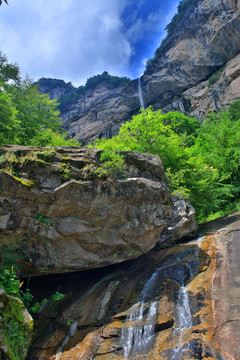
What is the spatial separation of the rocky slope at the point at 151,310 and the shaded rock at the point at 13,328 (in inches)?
46.3

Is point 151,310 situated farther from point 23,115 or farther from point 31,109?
point 31,109

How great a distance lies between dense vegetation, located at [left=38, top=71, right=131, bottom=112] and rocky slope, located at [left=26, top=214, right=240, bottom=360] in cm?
5683

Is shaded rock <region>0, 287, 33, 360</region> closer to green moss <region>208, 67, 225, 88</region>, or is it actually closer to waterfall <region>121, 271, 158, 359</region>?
waterfall <region>121, 271, 158, 359</region>

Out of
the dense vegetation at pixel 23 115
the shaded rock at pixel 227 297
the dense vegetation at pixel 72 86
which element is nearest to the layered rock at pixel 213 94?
the dense vegetation at pixel 72 86

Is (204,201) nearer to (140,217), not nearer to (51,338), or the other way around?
(140,217)

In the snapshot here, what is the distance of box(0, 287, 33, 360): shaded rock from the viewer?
16.5 ft

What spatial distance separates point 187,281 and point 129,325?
2580mm

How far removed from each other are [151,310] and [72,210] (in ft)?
13.4

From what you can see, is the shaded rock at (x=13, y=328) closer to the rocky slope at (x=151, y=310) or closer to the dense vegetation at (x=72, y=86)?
the rocky slope at (x=151, y=310)

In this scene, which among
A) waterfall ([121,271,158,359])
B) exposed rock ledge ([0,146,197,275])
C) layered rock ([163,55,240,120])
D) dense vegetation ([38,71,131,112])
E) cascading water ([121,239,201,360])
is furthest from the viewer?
dense vegetation ([38,71,131,112])

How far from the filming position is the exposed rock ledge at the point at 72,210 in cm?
728

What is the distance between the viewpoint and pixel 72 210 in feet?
25.5

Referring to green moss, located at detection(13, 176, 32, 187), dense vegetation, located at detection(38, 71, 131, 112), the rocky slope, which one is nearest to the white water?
the rocky slope

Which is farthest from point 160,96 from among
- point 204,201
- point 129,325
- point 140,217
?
point 129,325
